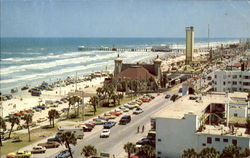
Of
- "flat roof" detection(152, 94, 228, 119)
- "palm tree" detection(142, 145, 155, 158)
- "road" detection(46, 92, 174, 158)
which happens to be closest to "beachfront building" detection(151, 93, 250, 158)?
"flat roof" detection(152, 94, 228, 119)

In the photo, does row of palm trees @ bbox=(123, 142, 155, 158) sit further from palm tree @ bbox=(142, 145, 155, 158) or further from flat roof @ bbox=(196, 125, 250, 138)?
flat roof @ bbox=(196, 125, 250, 138)

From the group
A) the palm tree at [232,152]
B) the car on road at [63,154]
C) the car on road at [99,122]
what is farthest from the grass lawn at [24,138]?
the palm tree at [232,152]

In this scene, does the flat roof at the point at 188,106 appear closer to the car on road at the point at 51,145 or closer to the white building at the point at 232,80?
the car on road at the point at 51,145

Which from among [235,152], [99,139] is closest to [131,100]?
[99,139]

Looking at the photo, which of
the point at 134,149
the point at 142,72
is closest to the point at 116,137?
the point at 134,149

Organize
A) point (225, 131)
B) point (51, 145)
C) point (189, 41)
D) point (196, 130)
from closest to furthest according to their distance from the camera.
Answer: point (225, 131), point (196, 130), point (51, 145), point (189, 41)

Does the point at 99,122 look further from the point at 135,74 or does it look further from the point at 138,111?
the point at 135,74

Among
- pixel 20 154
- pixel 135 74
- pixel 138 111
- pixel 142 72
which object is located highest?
pixel 142 72

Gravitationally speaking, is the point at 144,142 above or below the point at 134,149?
below
